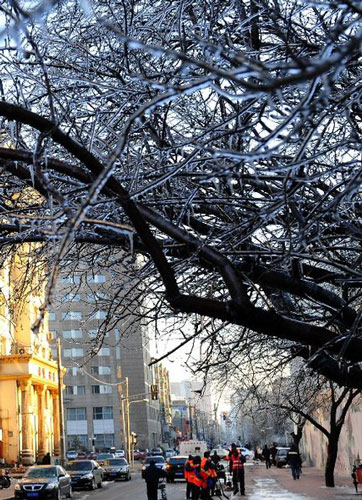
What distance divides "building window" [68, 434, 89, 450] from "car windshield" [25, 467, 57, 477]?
78.3 metres

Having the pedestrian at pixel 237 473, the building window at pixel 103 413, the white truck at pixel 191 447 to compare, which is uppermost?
the building window at pixel 103 413

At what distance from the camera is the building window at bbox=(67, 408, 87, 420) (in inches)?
4471

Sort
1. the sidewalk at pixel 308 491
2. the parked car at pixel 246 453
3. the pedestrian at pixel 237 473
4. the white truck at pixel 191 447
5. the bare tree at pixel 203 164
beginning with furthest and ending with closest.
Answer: the parked car at pixel 246 453, the white truck at pixel 191 447, the pedestrian at pixel 237 473, the sidewalk at pixel 308 491, the bare tree at pixel 203 164

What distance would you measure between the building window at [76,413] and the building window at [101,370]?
5431mm

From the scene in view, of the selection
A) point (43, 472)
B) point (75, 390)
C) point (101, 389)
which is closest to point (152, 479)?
point (43, 472)

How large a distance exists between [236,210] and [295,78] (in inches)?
231

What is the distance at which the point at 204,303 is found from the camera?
7.59m

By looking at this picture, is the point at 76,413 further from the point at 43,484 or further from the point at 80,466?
the point at 43,484

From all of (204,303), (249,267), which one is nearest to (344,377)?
(249,267)

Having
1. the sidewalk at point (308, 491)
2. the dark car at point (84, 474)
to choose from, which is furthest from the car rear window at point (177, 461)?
the sidewalk at point (308, 491)

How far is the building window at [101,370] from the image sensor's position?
113188 millimetres

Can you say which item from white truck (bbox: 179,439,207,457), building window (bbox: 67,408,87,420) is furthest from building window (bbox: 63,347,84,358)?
white truck (bbox: 179,439,207,457)

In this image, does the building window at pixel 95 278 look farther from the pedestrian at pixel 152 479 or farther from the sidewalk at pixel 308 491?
the sidewalk at pixel 308 491

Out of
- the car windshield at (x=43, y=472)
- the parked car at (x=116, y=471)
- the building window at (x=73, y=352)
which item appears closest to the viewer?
the car windshield at (x=43, y=472)
